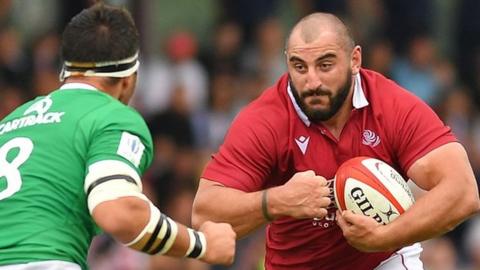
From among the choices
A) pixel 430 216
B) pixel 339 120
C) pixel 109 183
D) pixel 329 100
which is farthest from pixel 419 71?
pixel 109 183

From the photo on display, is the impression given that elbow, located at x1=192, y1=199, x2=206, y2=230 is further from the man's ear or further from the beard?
the man's ear

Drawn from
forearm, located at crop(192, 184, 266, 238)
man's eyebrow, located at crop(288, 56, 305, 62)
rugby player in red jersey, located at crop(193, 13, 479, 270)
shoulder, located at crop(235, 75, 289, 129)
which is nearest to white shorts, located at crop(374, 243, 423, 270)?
rugby player in red jersey, located at crop(193, 13, 479, 270)

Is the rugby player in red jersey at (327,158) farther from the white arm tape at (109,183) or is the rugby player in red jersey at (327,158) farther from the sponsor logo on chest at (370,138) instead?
the white arm tape at (109,183)

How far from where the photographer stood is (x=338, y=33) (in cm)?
776

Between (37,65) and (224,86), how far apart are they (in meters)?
1.89

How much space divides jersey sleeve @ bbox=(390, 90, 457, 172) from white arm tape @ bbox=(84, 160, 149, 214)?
188 cm

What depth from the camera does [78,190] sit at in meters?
6.49

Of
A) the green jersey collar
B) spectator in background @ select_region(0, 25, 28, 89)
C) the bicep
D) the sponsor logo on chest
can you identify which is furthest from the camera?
spectator in background @ select_region(0, 25, 28, 89)

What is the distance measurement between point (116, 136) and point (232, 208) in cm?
133

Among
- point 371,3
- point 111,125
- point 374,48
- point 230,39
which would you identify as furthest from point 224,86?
point 111,125

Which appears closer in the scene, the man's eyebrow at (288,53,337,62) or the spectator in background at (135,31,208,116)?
the man's eyebrow at (288,53,337,62)

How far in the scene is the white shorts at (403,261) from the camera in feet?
26.6

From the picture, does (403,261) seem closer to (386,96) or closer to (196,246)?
(386,96)

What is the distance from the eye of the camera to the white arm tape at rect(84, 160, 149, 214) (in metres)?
6.29
